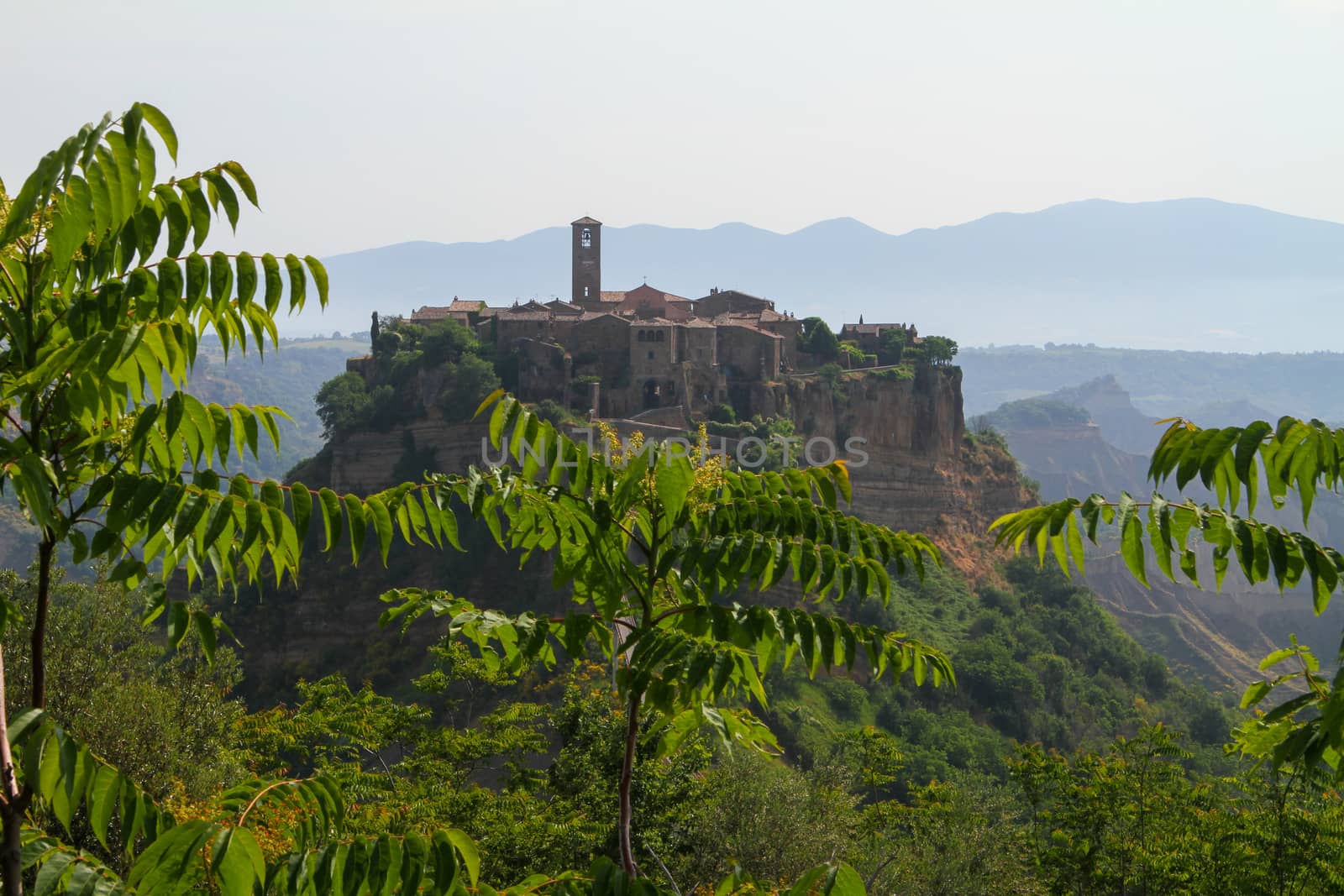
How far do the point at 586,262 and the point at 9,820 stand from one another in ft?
254

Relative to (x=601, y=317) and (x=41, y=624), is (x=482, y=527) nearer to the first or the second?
(x=601, y=317)

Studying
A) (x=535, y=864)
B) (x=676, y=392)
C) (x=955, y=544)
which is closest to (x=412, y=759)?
(x=535, y=864)

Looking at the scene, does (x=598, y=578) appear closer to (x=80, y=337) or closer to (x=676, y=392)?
(x=80, y=337)

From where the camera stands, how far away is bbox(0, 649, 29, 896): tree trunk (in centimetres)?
405

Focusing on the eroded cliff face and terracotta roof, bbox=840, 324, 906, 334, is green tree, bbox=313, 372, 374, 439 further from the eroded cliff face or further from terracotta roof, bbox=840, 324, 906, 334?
terracotta roof, bbox=840, 324, 906, 334

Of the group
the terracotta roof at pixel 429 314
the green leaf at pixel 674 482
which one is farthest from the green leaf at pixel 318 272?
the terracotta roof at pixel 429 314

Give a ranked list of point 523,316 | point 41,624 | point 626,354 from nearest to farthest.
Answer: point 41,624 → point 626,354 → point 523,316

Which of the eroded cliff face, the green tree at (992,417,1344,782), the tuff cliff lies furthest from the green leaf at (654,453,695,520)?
the eroded cliff face

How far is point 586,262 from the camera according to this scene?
263 feet

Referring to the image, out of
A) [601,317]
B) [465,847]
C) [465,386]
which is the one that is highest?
[601,317]

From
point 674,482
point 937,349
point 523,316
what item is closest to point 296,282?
point 674,482

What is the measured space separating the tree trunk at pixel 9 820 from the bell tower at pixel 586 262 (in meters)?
75.5

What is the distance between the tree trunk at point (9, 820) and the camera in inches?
159

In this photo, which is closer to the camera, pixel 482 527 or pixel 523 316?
pixel 482 527
